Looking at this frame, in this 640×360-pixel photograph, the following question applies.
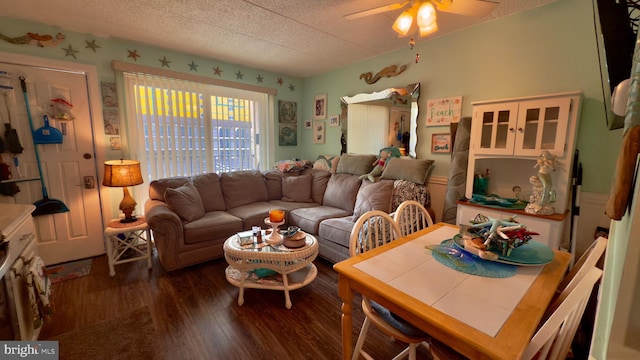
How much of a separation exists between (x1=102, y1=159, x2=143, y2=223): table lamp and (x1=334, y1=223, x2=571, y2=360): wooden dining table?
8.30 feet

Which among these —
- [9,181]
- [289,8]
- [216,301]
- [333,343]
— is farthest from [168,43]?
[333,343]

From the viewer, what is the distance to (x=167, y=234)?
8.09 feet

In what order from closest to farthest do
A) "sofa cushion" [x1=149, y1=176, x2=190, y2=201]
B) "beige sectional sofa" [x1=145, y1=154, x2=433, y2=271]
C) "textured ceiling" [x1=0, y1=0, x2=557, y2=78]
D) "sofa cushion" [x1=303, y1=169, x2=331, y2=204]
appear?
1. "textured ceiling" [x1=0, y1=0, x2=557, y2=78]
2. "beige sectional sofa" [x1=145, y1=154, x2=433, y2=271]
3. "sofa cushion" [x1=149, y1=176, x2=190, y2=201]
4. "sofa cushion" [x1=303, y1=169, x2=331, y2=204]

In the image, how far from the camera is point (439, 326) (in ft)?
2.68

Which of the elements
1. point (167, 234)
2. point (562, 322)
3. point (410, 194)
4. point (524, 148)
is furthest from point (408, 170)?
point (167, 234)

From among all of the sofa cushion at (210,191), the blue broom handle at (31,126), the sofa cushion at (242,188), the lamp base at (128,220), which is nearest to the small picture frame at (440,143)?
the sofa cushion at (242,188)

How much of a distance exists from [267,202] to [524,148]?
113 inches

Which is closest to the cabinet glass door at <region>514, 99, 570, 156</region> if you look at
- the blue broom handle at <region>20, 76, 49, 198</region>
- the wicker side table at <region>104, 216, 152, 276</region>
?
the wicker side table at <region>104, 216, 152, 276</region>

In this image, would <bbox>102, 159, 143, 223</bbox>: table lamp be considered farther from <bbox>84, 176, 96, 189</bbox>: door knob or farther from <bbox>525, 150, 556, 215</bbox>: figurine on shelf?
<bbox>525, 150, 556, 215</bbox>: figurine on shelf

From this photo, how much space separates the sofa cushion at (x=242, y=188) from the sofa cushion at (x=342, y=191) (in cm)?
91

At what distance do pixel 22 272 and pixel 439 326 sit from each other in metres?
2.17

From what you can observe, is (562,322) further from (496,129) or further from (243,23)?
(243,23)

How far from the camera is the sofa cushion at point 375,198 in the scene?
8.71 feet

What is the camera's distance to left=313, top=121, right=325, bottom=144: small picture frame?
13.7 ft
